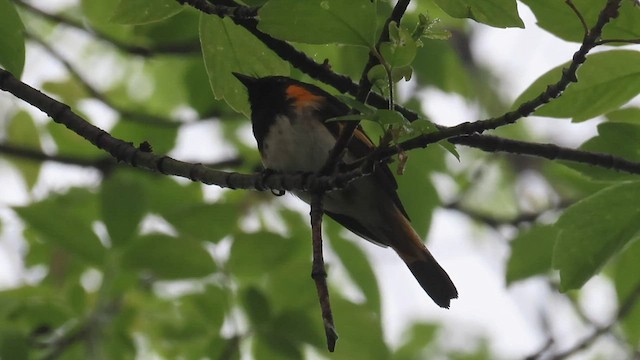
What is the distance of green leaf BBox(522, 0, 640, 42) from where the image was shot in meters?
1.98

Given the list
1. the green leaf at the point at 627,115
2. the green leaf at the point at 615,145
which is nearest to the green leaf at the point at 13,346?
the green leaf at the point at 615,145

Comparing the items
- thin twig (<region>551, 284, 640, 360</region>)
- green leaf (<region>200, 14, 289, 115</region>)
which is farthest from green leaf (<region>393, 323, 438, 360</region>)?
green leaf (<region>200, 14, 289, 115</region>)

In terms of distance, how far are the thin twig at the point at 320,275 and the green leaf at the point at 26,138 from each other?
2.55 m

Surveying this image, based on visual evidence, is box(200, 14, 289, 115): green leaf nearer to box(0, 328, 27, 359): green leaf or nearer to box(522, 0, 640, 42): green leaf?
box(522, 0, 640, 42): green leaf

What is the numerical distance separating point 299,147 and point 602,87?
1.14m

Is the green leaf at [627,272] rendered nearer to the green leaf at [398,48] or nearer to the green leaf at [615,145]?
the green leaf at [615,145]

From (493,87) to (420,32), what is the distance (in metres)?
6.32

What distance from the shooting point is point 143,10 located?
207cm

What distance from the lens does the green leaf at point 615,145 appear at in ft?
7.54

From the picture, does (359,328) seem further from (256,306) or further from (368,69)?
(368,69)

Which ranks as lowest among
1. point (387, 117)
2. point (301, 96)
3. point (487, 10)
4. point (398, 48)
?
point (387, 117)

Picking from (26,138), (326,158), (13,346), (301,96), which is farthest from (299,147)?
(26,138)

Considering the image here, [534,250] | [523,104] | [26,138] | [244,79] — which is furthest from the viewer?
[26,138]

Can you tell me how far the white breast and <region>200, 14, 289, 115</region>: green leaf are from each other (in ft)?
2.05
